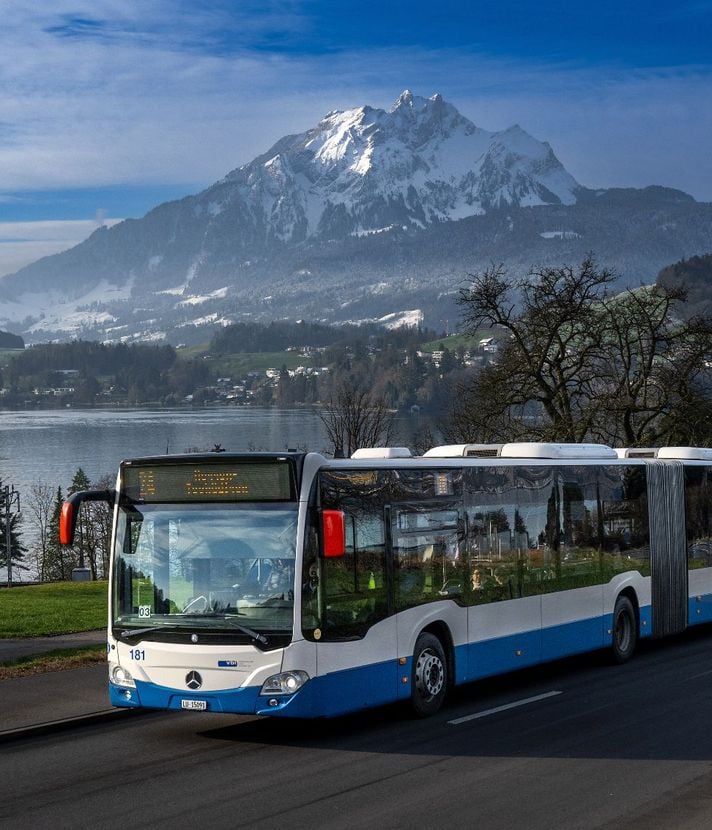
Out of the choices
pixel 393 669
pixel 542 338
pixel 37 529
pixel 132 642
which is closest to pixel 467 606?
pixel 393 669

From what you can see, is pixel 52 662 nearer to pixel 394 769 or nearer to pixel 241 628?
pixel 241 628

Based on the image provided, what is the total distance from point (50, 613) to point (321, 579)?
12650mm

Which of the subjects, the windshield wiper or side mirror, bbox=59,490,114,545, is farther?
the windshield wiper

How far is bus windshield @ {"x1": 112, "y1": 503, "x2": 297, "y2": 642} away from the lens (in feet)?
37.9

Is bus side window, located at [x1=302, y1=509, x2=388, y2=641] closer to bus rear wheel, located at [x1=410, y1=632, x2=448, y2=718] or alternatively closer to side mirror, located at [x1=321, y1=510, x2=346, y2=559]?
side mirror, located at [x1=321, y1=510, x2=346, y2=559]

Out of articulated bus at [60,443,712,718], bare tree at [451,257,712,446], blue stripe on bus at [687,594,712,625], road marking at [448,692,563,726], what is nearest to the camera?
articulated bus at [60,443,712,718]

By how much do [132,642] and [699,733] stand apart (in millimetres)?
5599

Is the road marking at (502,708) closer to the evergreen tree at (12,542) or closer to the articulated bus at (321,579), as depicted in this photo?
the articulated bus at (321,579)

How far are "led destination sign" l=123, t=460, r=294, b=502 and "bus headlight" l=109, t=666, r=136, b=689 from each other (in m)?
1.65

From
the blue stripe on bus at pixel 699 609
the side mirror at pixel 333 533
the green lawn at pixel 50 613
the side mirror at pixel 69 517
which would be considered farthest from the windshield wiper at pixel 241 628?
the blue stripe on bus at pixel 699 609

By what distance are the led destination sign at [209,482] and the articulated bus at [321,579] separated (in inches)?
0.5

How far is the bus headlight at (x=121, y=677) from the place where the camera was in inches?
473

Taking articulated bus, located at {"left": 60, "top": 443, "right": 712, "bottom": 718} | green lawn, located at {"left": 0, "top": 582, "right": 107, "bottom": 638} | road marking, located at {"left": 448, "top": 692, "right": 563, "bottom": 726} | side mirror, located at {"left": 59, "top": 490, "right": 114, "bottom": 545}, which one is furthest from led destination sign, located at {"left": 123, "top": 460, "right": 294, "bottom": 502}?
green lawn, located at {"left": 0, "top": 582, "right": 107, "bottom": 638}

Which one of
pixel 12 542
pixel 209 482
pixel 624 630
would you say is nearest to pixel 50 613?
pixel 624 630
